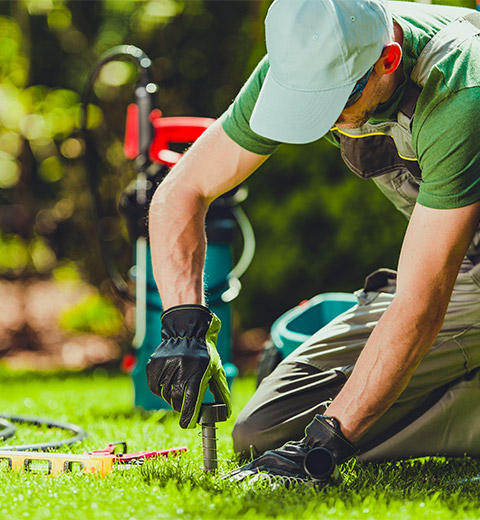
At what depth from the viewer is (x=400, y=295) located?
6.61ft

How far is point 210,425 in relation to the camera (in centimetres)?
212

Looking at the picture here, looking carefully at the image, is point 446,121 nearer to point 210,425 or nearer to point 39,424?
point 210,425

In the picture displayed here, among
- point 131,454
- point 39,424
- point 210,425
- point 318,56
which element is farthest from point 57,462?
point 318,56

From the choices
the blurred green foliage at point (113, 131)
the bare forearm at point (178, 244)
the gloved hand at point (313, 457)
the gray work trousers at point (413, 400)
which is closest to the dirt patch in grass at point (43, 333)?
the blurred green foliage at point (113, 131)

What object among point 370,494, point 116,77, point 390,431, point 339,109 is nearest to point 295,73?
point 339,109

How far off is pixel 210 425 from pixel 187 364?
0.61 feet

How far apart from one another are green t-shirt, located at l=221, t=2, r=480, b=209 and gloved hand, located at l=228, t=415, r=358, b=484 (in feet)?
2.19

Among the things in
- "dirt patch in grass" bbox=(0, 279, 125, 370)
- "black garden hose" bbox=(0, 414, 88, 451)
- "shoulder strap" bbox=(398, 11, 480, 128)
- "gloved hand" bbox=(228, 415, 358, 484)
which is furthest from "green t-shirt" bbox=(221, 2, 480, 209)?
"dirt patch in grass" bbox=(0, 279, 125, 370)

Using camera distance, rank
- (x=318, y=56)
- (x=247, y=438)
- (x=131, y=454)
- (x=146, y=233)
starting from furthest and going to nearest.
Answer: (x=146, y=233) → (x=247, y=438) → (x=131, y=454) → (x=318, y=56)

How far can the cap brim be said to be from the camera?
199cm

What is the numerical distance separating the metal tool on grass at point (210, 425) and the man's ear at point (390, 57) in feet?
3.40

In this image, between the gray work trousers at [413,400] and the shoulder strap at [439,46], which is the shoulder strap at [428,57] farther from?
the gray work trousers at [413,400]

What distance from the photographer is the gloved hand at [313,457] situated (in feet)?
6.70

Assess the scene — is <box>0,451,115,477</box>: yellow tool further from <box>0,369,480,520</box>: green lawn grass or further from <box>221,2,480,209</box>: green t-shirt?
<box>221,2,480,209</box>: green t-shirt
